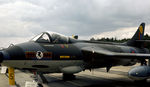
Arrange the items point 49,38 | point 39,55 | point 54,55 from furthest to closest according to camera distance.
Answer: point 49,38 < point 54,55 < point 39,55

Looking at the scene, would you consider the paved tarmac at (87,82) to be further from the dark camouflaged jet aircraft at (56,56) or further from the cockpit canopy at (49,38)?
the cockpit canopy at (49,38)

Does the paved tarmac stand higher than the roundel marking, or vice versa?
the roundel marking

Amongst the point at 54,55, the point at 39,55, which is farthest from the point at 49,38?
the point at 39,55

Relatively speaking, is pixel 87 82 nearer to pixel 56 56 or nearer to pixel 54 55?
pixel 56 56

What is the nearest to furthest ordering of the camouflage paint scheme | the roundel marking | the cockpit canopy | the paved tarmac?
the camouflage paint scheme < the roundel marking < the cockpit canopy < the paved tarmac

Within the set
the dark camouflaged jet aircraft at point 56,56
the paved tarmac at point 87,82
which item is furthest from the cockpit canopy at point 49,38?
the paved tarmac at point 87,82

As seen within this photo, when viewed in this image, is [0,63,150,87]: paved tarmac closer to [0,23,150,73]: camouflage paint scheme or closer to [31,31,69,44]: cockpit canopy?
[0,23,150,73]: camouflage paint scheme

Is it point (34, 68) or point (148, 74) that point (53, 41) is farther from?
point (148, 74)

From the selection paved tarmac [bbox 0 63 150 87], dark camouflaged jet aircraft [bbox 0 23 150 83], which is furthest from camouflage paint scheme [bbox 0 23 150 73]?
paved tarmac [bbox 0 63 150 87]

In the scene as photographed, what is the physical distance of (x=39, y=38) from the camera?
308 inches

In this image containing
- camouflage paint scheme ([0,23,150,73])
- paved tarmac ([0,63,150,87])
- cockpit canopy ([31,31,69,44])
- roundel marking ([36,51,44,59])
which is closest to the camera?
camouflage paint scheme ([0,23,150,73])

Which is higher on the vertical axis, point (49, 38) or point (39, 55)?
point (49, 38)

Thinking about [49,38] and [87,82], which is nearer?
[49,38]

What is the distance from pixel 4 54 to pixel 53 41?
2.39 m
